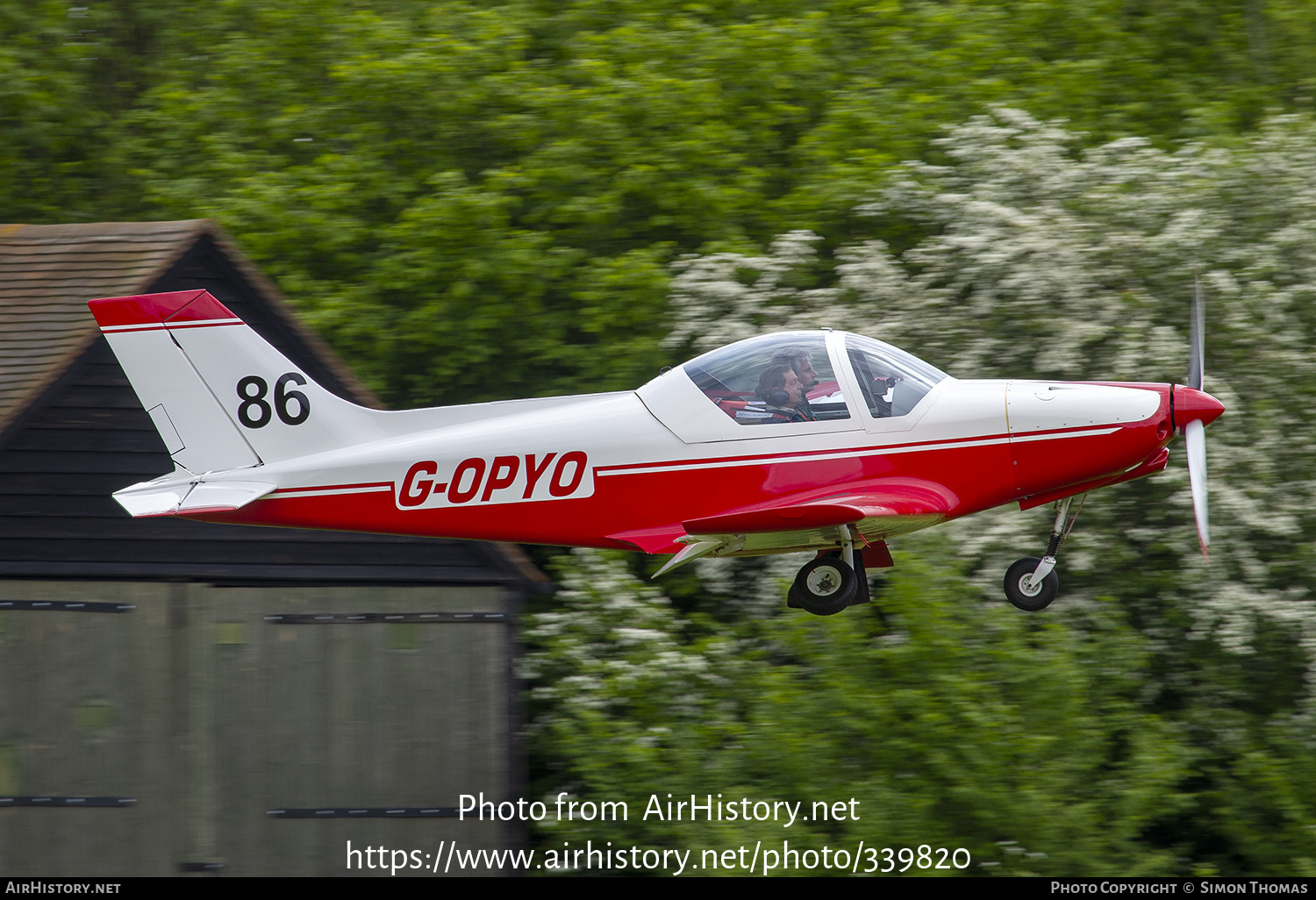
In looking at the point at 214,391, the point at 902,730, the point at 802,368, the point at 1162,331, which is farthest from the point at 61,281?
the point at 1162,331

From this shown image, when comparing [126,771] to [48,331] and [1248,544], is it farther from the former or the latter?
[1248,544]

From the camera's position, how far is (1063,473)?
7.27 m

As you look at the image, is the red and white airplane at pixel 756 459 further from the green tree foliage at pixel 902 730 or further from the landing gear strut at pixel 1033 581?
the green tree foliage at pixel 902 730

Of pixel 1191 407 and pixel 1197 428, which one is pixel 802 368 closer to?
pixel 1191 407

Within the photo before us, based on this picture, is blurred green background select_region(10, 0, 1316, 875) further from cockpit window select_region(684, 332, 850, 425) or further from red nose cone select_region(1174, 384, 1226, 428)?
cockpit window select_region(684, 332, 850, 425)

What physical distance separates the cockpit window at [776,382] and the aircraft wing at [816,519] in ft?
1.51

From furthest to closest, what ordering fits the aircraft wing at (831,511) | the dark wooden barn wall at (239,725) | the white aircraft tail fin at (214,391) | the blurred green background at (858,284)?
the blurred green background at (858,284)
the dark wooden barn wall at (239,725)
the white aircraft tail fin at (214,391)
the aircraft wing at (831,511)

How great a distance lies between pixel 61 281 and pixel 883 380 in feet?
22.0

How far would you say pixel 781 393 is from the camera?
23.7 feet

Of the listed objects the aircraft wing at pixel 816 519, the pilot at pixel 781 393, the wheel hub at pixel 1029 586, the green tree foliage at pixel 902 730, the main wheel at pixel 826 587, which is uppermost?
the pilot at pixel 781 393

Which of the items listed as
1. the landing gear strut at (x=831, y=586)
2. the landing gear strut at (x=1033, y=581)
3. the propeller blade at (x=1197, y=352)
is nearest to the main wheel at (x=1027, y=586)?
the landing gear strut at (x=1033, y=581)

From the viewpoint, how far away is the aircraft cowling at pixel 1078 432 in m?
7.20

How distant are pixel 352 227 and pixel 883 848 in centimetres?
853

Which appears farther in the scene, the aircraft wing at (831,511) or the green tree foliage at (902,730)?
the green tree foliage at (902,730)
